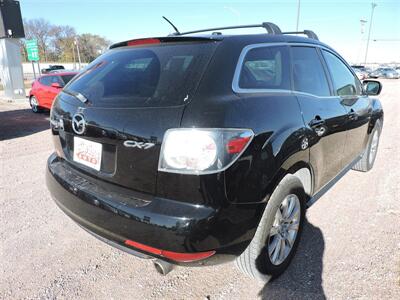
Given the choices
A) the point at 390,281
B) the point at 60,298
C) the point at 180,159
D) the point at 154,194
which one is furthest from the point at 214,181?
the point at 390,281

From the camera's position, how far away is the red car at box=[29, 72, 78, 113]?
1001 centimetres

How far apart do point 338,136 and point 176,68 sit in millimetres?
1867

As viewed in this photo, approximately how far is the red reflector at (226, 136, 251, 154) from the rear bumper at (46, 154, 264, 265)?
12.7 inches

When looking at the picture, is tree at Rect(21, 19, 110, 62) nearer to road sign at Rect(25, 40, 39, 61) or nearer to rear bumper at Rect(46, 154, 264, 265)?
road sign at Rect(25, 40, 39, 61)

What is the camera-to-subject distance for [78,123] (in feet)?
7.05

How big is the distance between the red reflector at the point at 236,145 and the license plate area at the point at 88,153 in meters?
0.86

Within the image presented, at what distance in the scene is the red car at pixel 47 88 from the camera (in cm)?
1001

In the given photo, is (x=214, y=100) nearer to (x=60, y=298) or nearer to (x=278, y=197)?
(x=278, y=197)

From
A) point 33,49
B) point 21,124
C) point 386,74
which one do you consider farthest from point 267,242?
point 386,74

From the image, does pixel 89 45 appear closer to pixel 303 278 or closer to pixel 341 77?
pixel 341 77

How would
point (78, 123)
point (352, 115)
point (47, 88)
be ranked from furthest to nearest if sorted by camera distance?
point (47, 88)
point (352, 115)
point (78, 123)

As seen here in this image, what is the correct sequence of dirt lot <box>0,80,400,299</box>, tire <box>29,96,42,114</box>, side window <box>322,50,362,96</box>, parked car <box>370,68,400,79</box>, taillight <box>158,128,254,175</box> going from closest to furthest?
taillight <box>158,128,254,175</box>, dirt lot <box>0,80,400,299</box>, side window <box>322,50,362,96</box>, tire <box>29,96,42,114</box>, parked car <box>370,68,400,79</box>

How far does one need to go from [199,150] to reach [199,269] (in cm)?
127

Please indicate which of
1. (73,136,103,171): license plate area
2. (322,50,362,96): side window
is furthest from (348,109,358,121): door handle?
(73,136,103,171): license plate area
